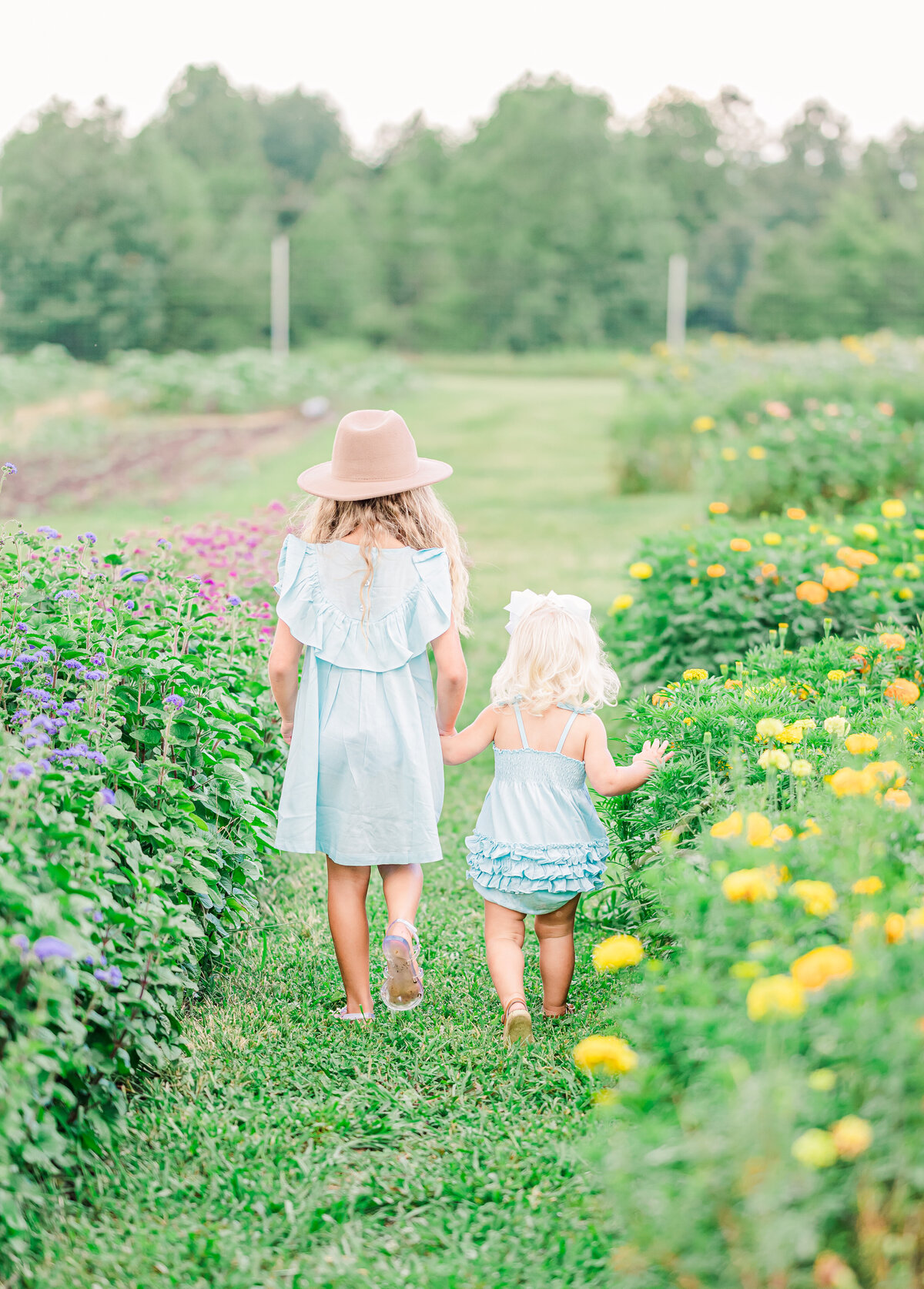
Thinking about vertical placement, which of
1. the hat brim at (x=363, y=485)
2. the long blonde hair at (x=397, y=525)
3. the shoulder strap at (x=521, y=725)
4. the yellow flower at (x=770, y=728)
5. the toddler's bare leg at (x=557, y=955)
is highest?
the hat brim at (x=363, y=485)

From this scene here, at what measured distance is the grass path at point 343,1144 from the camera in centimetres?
184

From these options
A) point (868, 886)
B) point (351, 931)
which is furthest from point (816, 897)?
point (351, 931)

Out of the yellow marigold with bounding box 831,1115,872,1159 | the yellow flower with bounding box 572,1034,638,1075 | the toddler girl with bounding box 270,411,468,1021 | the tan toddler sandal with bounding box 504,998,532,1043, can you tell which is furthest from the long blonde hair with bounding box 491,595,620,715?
the yellow marigold with bounding box 831,1115,872,1159

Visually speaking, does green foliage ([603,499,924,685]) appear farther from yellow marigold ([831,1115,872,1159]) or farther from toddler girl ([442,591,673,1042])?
yellow marigold ([831,1115,872,1159])

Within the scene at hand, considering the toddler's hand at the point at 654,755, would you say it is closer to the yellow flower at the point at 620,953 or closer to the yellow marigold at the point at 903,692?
the yellow flower at the point at 620,953

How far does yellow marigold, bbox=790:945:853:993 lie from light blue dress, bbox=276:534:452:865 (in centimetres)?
121

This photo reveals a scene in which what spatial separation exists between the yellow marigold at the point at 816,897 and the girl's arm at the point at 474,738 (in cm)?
107

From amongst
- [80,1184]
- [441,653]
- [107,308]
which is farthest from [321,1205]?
[107,308]

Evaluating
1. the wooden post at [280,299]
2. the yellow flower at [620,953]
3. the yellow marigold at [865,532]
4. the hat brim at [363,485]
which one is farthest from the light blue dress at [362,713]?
the wooden post at [280,299]

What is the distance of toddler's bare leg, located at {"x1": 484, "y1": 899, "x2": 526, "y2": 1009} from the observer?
8.40 feet

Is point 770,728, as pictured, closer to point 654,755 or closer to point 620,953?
point 654,755

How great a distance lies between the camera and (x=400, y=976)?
2.50m

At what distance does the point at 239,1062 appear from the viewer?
2.40 metres

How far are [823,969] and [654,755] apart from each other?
3.54 ft
